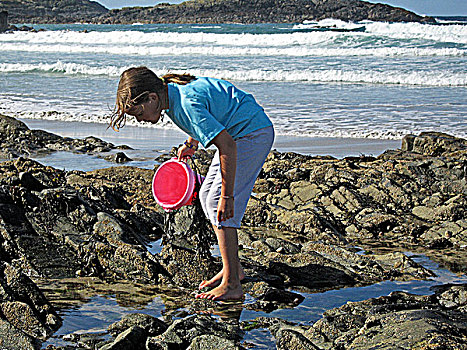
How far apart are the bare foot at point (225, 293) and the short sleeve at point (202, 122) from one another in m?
0.94

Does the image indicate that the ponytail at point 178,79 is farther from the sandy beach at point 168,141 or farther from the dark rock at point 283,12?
the dark rock at point 283,12

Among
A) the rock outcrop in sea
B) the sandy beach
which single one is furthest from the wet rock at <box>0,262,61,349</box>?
the rock outcrop in sea

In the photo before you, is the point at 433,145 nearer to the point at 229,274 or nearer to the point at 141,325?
the point at 229,274

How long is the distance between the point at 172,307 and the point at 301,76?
1279 cm

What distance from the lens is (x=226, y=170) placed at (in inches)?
110

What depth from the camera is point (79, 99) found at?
1207cm

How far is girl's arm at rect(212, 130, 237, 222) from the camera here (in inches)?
107

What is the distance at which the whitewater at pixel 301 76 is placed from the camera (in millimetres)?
9688

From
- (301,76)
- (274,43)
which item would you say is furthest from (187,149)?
(274,43)

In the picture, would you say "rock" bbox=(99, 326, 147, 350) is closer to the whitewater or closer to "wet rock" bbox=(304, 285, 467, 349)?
"wet rock" bbox=(304, 285, 467, 349)

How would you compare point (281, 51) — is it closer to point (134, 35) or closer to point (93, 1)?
point (134, 35)

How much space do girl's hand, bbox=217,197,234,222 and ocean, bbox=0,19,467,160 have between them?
4.78 metres

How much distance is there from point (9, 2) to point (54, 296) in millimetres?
101168

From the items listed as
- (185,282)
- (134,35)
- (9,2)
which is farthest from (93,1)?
(185,282)
